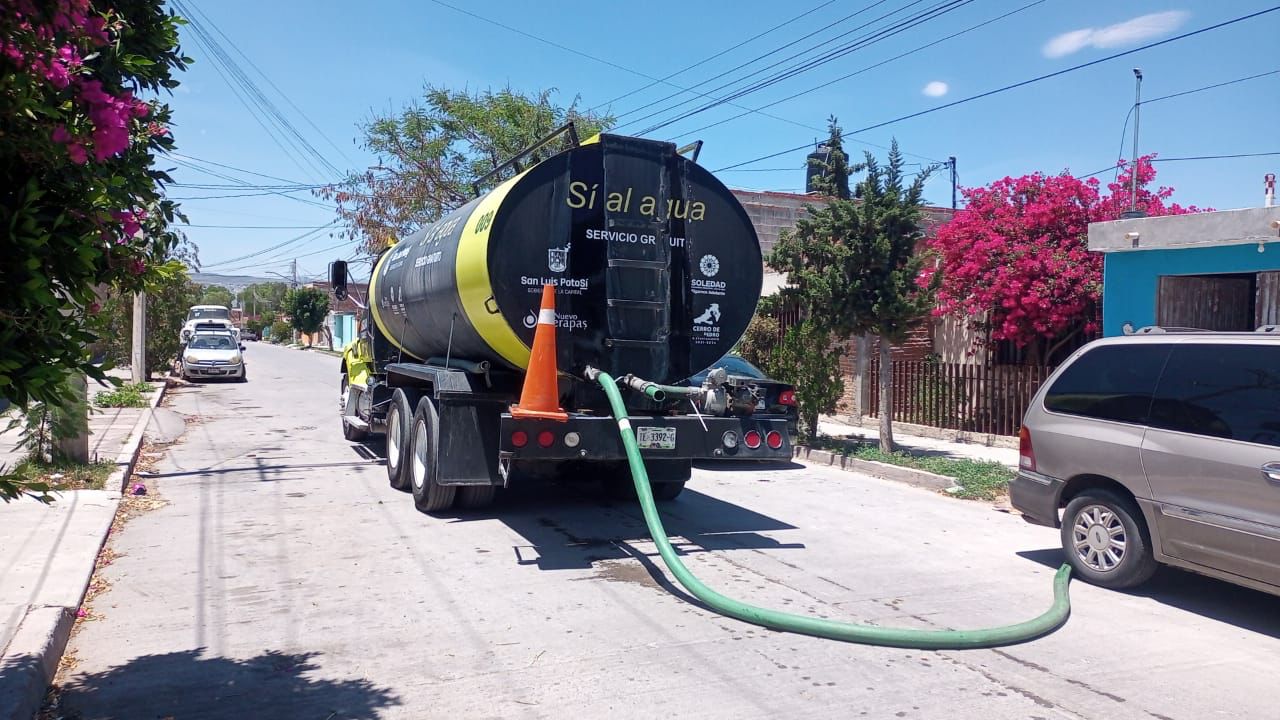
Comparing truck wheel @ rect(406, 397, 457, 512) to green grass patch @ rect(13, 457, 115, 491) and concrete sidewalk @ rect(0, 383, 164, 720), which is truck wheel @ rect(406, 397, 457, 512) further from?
green grass patch @ rect(13, 457, 115, 491)

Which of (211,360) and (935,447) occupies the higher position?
(211,360)

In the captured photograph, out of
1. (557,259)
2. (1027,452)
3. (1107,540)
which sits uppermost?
(557,259)

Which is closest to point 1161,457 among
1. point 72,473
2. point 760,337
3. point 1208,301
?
point 1208,301

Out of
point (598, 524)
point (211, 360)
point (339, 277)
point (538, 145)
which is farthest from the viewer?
point (211, 360)

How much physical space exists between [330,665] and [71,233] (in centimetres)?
283

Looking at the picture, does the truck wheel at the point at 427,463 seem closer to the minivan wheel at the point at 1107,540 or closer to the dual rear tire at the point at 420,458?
the dual rear tire at the point at 420,458

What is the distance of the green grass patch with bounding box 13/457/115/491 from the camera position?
9664mm

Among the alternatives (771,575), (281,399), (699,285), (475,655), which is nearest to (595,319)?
(699,285)

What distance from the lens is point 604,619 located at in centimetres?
586

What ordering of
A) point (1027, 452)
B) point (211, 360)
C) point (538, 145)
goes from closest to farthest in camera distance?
point (1027, 452) < point (538, 145) < point (211, 360)

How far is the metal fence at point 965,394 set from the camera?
14.5 meters

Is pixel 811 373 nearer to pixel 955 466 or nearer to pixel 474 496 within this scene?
pixel 955 466

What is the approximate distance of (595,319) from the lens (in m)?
7.85

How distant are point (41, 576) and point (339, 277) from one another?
8.28 meters
